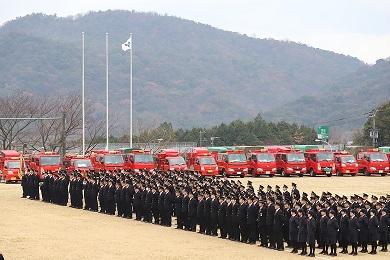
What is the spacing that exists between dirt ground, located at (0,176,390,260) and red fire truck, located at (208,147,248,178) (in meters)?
18.1

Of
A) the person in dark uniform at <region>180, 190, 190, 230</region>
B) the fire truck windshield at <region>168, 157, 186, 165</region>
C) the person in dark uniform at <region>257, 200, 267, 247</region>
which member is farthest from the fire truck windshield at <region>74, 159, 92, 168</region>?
the person in dark uniform at <region>257, 200, 267, 247</region>

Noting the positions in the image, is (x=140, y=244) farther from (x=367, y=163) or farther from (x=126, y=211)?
(x=367, y=163)

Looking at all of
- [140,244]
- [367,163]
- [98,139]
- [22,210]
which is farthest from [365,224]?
[98,139]

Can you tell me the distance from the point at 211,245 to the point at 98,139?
6531 centimetres

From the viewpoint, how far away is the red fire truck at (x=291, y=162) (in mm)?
51250

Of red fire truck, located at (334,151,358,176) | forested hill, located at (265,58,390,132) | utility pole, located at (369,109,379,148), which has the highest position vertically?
forested hill, located at (265,58,390,132)

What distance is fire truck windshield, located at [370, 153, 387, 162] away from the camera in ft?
170

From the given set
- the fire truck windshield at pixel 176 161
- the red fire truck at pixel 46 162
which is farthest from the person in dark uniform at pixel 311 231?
the red fire truck at pixel 46 162

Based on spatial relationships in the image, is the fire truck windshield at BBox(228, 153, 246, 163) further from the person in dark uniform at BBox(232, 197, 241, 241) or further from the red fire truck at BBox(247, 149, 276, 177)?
the person in dark uniform at BBox(232, 197, 241, 241)

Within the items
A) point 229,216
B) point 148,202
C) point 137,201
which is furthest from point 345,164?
point 229,216

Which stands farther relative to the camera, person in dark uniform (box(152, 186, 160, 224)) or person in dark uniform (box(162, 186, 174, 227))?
person in dark uniform (box(152, 186, 160, 224))

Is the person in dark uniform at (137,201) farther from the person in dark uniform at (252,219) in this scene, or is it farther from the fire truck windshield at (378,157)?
the fire truck windshield at (378,157)

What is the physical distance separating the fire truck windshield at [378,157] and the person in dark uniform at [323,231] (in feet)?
104

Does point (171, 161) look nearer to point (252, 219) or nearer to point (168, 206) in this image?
point (168, 206)
